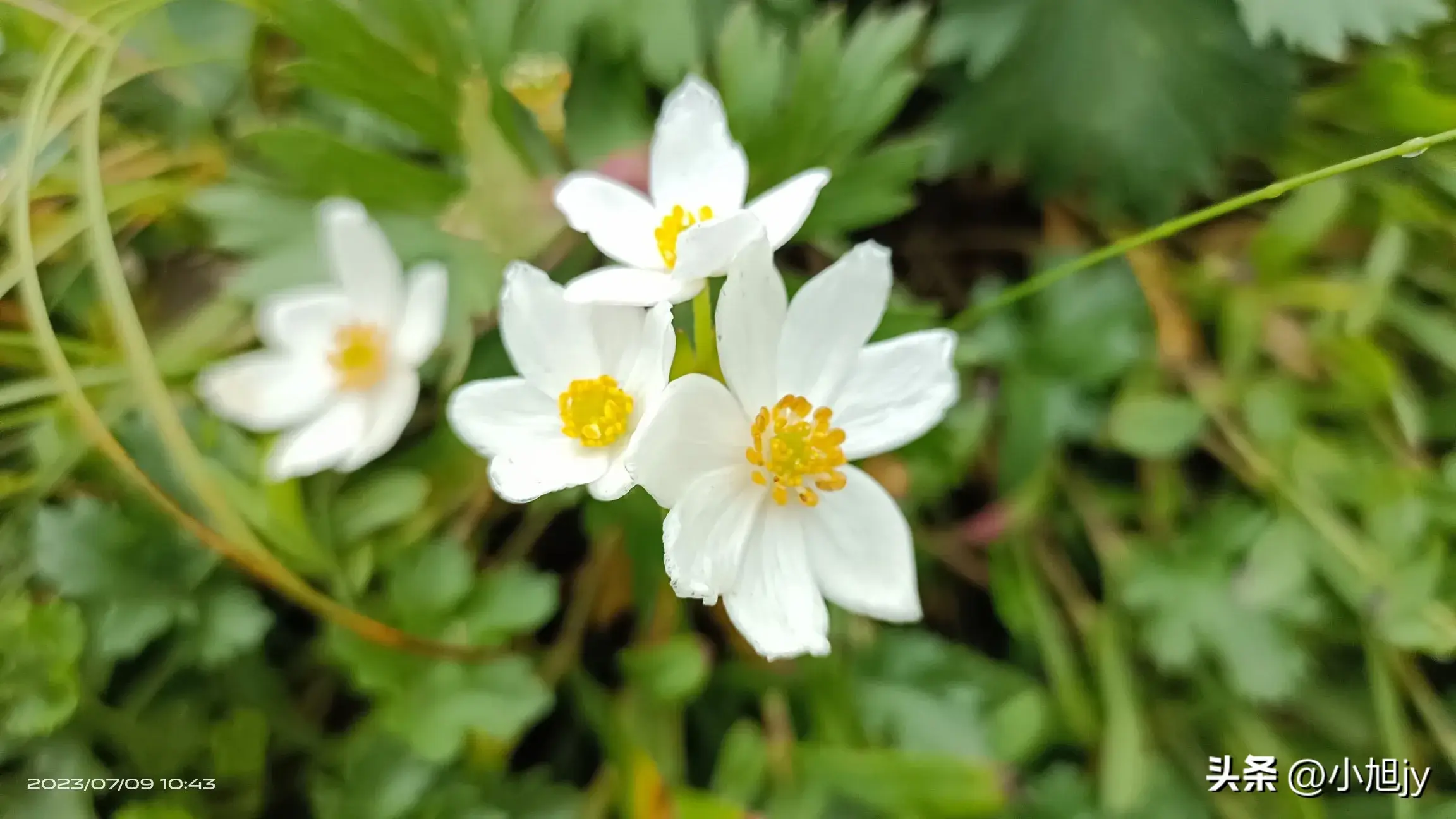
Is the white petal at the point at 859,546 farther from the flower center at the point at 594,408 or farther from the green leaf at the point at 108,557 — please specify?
the green leaf at the point at 108,557

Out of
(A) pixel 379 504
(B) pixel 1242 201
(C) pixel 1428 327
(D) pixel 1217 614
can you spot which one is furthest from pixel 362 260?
(C) pixel 1428 327

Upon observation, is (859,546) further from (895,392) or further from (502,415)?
(502,415)

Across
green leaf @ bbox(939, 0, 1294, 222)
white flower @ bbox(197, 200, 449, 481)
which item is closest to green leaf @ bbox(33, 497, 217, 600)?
white flower @ bbox(197, 200, 449, 481)

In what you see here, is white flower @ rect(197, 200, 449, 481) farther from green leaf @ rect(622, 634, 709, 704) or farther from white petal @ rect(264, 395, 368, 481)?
green leaf @ rect(622, 634, 709, 704)

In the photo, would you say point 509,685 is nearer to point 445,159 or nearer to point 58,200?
point 445,159

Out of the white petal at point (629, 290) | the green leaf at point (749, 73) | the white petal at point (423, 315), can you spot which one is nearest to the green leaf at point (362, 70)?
the white petal at point (423, 315)

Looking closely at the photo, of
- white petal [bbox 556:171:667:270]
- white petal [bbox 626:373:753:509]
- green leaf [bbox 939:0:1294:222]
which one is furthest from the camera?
green leaf [bbox 939:0:1294:222]

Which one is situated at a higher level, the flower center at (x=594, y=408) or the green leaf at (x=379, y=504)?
the flower center at (x=594, y=408)

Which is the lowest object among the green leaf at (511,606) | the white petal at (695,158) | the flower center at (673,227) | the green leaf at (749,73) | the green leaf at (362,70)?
the green leaf at (511,606)
